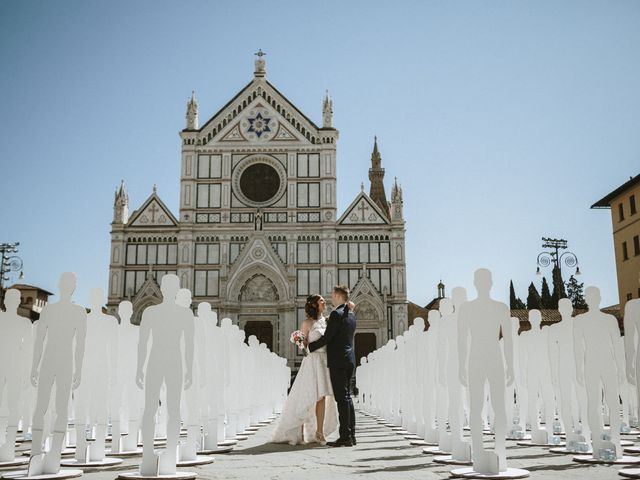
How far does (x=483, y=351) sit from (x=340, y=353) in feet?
12.9

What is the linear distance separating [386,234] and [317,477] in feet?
135

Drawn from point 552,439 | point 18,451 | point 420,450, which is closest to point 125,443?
point 18,451

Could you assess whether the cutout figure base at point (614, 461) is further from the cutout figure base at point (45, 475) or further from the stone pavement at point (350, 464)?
the cutout figure base at point (45, 475)

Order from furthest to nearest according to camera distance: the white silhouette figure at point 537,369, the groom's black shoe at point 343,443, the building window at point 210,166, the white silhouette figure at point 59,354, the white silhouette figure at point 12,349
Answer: the building window at point 210,166
the white silhouette figure at point 537,369
the groom's black shoe at point 343,443
the white silhouette figure at point 12,349
the white silhouette figure at point 59,354

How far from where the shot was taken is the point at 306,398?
11930 mm

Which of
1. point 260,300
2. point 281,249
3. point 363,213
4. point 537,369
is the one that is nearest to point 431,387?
point 537,369

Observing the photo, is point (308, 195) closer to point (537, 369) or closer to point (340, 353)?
point (537, 369)

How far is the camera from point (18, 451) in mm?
11781

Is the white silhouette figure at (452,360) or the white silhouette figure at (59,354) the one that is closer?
the white silhouette figure at (59,354)

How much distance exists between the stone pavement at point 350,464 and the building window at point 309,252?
117ft

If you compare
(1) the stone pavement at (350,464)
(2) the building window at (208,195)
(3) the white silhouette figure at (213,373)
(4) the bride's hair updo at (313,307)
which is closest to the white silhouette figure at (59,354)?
(1) the stone pavement at (350,464)

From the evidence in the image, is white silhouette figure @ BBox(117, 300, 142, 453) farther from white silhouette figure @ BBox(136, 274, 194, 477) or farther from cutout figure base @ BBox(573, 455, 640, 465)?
cutout figure base @ BBox(573, 455, 640, 465)

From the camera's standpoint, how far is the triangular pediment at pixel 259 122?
163 ft

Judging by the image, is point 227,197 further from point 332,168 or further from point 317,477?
point 317,477
